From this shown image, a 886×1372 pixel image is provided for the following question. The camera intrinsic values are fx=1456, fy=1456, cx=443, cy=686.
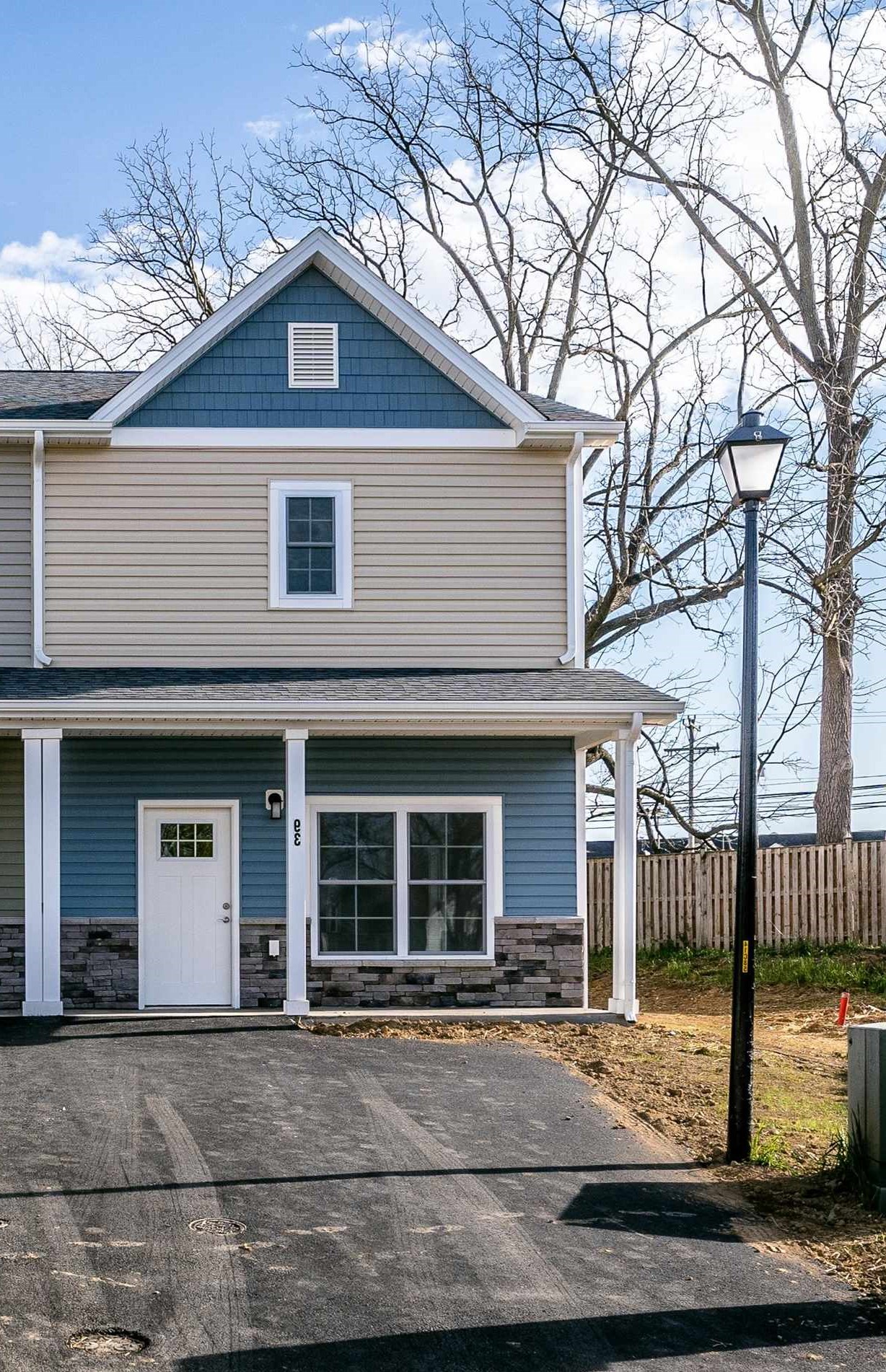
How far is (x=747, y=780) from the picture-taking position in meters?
9.16

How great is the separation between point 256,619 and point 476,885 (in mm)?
3622

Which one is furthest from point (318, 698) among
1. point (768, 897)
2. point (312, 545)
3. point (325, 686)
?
point (768, 897)

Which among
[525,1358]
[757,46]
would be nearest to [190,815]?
[525,1358]

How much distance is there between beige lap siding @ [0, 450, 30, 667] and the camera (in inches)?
603

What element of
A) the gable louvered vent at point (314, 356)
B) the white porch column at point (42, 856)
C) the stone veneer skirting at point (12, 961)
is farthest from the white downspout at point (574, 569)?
the stone veneer skirting at point (12, 961)

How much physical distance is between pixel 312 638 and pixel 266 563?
0.93 metres

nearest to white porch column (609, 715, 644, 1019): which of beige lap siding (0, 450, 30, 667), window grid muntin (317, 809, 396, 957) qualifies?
window grid muntin (317, 809, 396, 957)

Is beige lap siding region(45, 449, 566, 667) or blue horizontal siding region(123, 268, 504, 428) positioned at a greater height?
blue horizontal siding region(123, 268, 504, 428)

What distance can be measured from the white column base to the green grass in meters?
9.28

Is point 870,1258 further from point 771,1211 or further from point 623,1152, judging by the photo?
point 623,1152

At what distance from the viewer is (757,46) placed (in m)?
24.0

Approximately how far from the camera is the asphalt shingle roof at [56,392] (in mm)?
15438

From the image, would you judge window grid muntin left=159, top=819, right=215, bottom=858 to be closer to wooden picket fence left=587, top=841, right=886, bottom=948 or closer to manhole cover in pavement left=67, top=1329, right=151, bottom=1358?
wooden picket fence left=587, top=841, right=886, bottom=948

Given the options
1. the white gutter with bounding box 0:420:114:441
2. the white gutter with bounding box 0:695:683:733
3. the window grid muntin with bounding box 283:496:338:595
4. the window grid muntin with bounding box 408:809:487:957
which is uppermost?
the white gutter with bounding box 0:420:114:441
